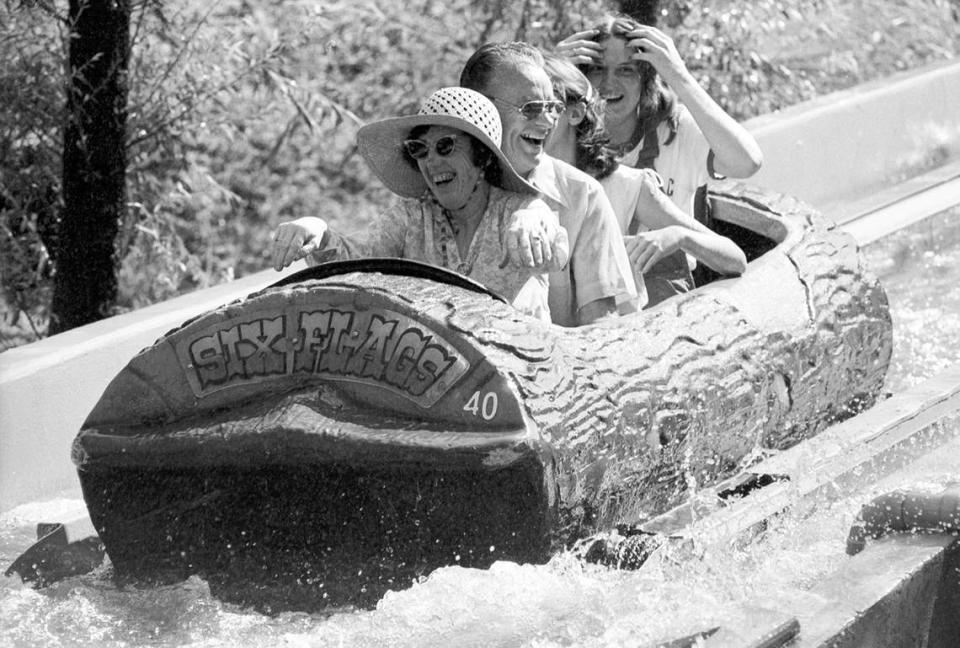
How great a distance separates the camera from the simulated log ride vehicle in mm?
3178

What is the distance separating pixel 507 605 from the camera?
121 inches

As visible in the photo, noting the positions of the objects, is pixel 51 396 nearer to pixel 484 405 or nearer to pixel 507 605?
pixel 484 405

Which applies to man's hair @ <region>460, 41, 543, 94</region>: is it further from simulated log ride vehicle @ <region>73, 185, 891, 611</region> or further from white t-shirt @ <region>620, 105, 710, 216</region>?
white t-shirt @ <region>620, 105, 710, 216</region>

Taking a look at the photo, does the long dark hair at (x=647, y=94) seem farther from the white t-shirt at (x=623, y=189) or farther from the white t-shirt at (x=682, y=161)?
the white t-shirt at (x=623, y=189)

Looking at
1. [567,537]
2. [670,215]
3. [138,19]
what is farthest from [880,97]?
[567,537]

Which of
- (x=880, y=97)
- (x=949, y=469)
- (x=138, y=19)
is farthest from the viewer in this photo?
(x=880, y=97)

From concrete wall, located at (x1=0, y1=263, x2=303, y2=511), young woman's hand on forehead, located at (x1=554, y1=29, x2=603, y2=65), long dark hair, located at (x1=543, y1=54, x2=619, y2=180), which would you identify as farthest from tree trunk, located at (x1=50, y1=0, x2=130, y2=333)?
long dark hair, located at (x1=543, y1=54, x2=619, y2=180)

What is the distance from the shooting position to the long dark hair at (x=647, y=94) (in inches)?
185

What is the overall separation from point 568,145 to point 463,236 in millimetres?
563

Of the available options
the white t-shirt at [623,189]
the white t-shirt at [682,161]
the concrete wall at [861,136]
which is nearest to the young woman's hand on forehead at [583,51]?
the white t-shirt at [682,161]

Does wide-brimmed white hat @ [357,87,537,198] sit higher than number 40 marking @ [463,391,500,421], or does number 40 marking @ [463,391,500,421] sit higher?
wide-brimmed white hat @ [357,87,537,198]

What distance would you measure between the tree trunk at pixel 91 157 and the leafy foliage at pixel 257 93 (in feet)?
0.63

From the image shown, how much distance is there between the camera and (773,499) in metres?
3.64

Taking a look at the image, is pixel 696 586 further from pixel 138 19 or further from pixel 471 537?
pixel 138 19
